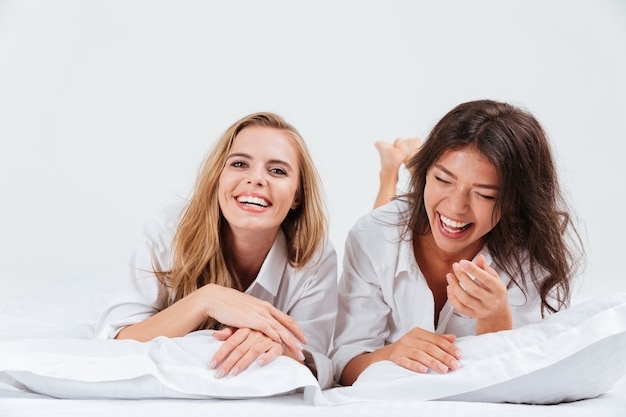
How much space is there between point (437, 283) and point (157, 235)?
763mm

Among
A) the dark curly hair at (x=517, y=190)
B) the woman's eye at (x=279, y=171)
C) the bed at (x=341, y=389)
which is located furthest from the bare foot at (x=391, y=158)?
the bed at (x=341, y=389)

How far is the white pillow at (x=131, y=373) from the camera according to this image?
1620mm

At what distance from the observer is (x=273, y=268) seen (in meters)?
2.12

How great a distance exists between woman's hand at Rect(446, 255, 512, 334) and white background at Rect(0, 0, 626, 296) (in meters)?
2.13

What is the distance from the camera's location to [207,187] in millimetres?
2080

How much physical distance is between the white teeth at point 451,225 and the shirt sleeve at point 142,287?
732 mm

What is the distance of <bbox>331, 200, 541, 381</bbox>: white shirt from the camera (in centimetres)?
205

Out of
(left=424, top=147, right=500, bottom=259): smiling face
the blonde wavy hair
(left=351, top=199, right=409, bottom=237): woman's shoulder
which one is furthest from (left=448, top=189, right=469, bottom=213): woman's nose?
the blonde wavy hair

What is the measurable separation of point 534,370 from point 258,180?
0.79 meters

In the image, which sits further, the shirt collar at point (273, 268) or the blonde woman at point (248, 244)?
the shirt collar at point (273, 268)

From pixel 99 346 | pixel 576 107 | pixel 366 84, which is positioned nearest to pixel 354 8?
pixel 366 84

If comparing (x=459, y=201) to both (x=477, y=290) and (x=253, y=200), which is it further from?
(x=253, y=200)

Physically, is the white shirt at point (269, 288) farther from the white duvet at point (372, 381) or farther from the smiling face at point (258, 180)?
the white duvet at point (372, 381)

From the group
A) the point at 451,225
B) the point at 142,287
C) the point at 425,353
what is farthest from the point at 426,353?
the point at 142,287
